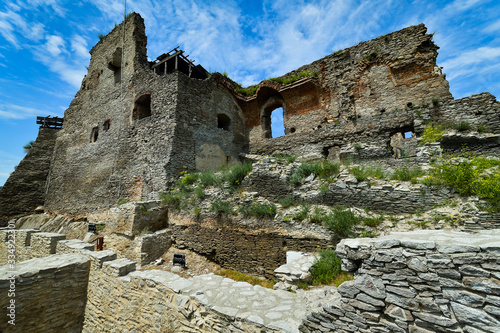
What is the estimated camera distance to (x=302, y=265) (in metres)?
4.71

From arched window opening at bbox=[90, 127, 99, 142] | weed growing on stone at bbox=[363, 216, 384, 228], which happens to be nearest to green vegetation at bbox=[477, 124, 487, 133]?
weed growing on stone at bbox=[363, 216, 384, 228]

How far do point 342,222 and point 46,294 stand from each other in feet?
24.0

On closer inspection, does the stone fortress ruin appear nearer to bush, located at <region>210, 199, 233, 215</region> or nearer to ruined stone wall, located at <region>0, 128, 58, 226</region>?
ruined stone wall, located at <region>0, 128, 58, 226</region>

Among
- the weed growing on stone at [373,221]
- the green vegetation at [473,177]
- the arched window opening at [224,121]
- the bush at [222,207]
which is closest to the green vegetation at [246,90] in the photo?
the arched window opening at [224,121]

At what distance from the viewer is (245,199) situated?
290 inches

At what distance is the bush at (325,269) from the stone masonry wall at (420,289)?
165 cm

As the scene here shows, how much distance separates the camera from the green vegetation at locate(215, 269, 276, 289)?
5.56 meters

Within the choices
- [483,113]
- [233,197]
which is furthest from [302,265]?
[483,113]

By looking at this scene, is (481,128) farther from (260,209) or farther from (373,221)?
(260,209)

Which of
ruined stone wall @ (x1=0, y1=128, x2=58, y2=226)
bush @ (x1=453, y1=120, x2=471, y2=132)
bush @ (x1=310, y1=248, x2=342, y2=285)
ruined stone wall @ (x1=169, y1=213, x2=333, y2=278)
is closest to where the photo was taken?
bush @ (x1=310, y1=248, x2=342, y2=285)

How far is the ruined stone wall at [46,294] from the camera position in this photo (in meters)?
4.52

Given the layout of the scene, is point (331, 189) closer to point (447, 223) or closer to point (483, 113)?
point (447, 223)

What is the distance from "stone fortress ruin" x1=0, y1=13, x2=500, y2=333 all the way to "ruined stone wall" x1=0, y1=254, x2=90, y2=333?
1.1 inches

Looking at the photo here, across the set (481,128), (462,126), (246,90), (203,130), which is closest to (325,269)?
(462,126)
